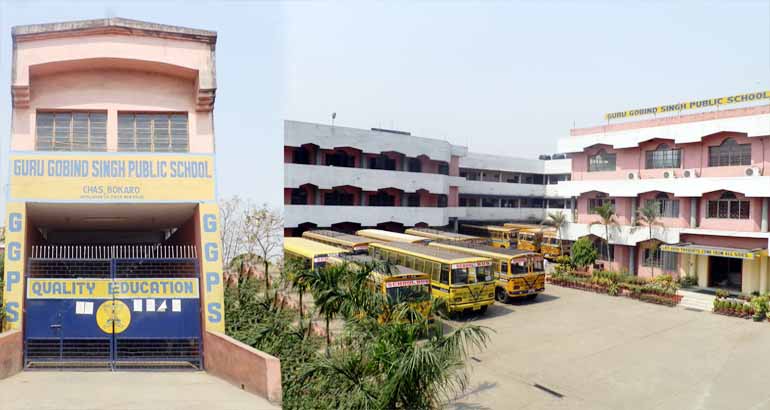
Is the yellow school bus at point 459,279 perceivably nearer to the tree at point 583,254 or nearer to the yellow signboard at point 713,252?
the tree at point 583,254

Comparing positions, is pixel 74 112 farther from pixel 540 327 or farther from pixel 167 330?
pixel 540 327

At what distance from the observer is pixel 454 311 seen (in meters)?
15.7

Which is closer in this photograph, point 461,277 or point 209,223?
point 209,223

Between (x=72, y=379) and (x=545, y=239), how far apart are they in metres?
25.2

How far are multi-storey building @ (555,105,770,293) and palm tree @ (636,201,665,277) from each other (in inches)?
5.4

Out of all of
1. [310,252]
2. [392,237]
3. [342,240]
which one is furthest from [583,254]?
[310,252]

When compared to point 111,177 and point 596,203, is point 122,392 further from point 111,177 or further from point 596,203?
point 596,203

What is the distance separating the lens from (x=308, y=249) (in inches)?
747

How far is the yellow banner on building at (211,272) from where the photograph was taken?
34.2 feet

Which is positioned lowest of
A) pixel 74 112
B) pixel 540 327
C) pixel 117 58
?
pixel 540 327

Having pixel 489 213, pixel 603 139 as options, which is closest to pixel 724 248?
pixel 603 139

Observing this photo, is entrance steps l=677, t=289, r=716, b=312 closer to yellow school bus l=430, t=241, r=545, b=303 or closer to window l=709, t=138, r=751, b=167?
yellow school bus l=430, t=241, r=545, b=303

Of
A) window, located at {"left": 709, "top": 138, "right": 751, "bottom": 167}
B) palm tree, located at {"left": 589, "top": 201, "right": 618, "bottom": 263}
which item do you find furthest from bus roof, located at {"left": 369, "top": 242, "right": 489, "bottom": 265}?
window, located at {"left": 709, "top": 138, "right": 751, "bottom": 167}

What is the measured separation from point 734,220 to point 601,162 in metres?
7.03
